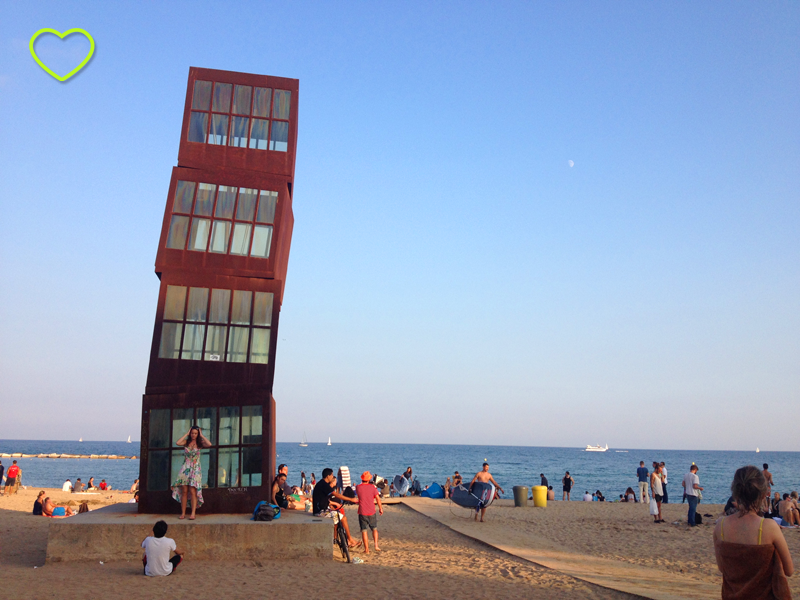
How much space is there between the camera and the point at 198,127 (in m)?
15.6

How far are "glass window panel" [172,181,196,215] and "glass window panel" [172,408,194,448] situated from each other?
4.57m

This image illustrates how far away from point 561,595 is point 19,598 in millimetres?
7584

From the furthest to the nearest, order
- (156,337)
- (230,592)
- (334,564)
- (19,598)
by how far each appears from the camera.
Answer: (156,337) → (334,564) → (230,592) → (19,598)

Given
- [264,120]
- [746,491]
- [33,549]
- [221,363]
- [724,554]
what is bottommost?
[33,549]

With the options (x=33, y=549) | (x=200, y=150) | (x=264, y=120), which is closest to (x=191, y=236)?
(x=200, y=150)

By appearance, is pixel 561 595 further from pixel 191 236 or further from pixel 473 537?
pixel 191 236

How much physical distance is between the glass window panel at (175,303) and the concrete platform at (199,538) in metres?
4.39

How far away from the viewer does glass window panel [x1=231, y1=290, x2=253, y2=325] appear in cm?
1471

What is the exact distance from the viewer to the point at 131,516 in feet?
42.8

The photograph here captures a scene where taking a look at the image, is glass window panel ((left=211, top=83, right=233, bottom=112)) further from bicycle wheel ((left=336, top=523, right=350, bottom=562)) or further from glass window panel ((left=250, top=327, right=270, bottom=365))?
bicycle wheel ((left=336, top=523, right=350, bottom=562))

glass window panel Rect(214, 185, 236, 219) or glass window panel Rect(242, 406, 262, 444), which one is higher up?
glass window panel Rect(214, 185, 236, 219)

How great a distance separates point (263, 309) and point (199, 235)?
7.47 feet

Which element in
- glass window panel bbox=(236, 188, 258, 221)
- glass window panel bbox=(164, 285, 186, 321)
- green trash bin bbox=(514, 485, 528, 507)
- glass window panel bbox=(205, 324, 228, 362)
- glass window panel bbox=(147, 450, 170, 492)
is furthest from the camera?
green trash bin bbox=(514, 485, 528, 507)

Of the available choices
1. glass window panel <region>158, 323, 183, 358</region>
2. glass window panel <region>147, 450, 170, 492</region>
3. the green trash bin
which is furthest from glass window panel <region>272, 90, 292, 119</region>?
the green trash bin
